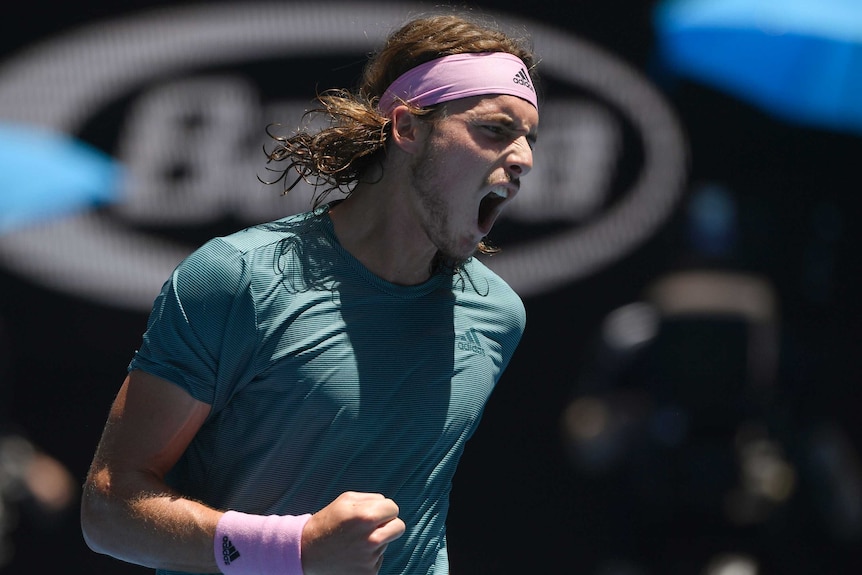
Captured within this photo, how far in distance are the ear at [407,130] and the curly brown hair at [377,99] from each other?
25 mm

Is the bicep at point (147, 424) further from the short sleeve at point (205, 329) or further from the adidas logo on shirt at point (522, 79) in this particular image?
the adidas logo on shirt at point (522, 79)

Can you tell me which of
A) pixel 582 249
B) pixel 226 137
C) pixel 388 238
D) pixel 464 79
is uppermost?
pixel 464 79

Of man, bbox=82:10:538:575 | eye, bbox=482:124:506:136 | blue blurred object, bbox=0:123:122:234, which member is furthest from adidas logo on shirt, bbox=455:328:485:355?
blue blurred object, bbox=0:123:122:234

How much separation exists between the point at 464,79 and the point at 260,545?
0.94 metres

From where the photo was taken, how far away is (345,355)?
2135 mm

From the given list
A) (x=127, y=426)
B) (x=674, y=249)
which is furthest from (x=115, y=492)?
(x=674, y=249)

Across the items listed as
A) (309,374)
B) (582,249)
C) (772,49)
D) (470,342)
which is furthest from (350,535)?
(772,49)

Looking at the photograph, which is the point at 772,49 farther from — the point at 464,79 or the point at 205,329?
the point at 205,329

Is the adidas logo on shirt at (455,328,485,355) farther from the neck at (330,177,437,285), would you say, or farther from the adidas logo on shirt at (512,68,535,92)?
the adidas logo on shirt at (512,68,535,92)

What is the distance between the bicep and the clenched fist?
29cm

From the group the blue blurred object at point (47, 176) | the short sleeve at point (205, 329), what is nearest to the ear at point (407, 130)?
the short sleeve at point (205, 329)

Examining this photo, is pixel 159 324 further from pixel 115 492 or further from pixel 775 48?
pixel 775 48

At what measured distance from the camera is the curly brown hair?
91.7 inches

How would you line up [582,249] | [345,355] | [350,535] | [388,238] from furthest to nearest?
[582,249]
[388,238]
[345,355]
[350,535]
